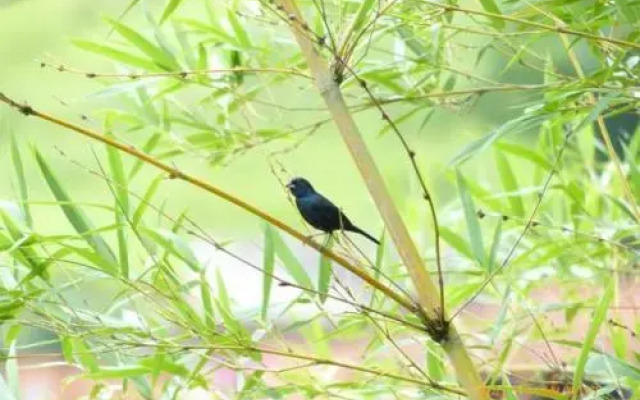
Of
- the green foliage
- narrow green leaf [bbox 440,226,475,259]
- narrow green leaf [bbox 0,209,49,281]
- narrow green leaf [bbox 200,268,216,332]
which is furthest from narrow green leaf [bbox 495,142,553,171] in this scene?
narrow green leaf [bbox 0,209,49,281]

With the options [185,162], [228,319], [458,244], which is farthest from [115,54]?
[185,162]

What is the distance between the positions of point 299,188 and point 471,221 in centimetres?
19

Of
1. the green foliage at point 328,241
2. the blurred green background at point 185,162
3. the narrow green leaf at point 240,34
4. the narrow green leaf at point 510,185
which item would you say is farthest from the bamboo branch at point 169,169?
the blurred green background at point 185,162

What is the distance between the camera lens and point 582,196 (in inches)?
46.9

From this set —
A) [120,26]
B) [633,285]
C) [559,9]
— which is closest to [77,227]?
[120,26]

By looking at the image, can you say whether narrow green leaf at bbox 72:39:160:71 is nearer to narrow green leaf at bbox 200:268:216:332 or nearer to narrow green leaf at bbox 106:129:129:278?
narrow green leaf at bbox 106:129:129:278

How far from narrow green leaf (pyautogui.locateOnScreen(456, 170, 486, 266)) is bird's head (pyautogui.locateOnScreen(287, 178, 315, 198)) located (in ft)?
0.52

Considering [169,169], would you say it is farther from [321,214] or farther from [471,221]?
[471,221]

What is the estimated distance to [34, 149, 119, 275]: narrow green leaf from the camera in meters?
0.93

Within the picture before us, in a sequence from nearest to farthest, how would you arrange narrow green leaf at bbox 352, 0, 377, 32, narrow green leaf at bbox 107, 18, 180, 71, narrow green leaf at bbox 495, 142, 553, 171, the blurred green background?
narrow green leaf at bbox 352, 0, 377, 32, narrow green leaf at bbox 107, 18, 180, 71, narrow green leaf at bbox 495, 142, 553, 171, the blurred green background

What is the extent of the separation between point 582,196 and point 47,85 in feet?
3.21

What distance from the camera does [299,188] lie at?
929 millimetres

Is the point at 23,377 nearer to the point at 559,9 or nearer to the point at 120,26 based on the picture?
the point at 120,26

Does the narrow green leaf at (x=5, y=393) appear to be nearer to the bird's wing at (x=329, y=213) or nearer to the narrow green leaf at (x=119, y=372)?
the narrow green leaf at (x=119, y=372)
